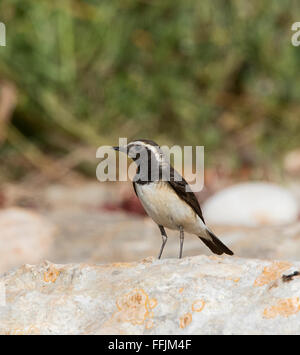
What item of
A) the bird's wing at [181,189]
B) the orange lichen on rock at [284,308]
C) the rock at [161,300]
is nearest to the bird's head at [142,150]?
the bird's wing at [181,189]

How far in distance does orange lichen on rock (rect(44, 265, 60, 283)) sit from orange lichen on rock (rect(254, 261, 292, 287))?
828 mm

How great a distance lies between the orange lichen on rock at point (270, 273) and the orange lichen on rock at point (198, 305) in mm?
250

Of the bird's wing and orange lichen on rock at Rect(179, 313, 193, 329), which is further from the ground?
the bird's wing

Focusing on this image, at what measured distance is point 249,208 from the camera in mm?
6793

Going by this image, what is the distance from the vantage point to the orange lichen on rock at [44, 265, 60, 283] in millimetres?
3162

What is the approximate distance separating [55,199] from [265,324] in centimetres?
582

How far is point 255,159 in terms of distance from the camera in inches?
382

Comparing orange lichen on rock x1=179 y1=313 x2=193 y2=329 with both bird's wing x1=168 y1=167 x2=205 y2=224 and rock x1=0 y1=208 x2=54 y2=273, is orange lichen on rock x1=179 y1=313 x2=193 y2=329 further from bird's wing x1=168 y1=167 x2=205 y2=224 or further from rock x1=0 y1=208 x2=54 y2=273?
rock x1=0 y1=208 x2=54 y2=273

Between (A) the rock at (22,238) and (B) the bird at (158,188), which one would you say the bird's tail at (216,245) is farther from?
(A) the rock at (22,238)

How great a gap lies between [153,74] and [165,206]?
20.7 ft

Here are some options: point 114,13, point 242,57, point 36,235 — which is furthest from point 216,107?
point 36,235

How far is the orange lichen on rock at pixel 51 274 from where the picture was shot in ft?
10.4

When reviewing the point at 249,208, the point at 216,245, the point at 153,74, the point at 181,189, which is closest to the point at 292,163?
the point at 153,74

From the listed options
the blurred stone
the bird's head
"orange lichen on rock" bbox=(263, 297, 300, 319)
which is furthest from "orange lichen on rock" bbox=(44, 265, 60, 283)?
the blurred stone
